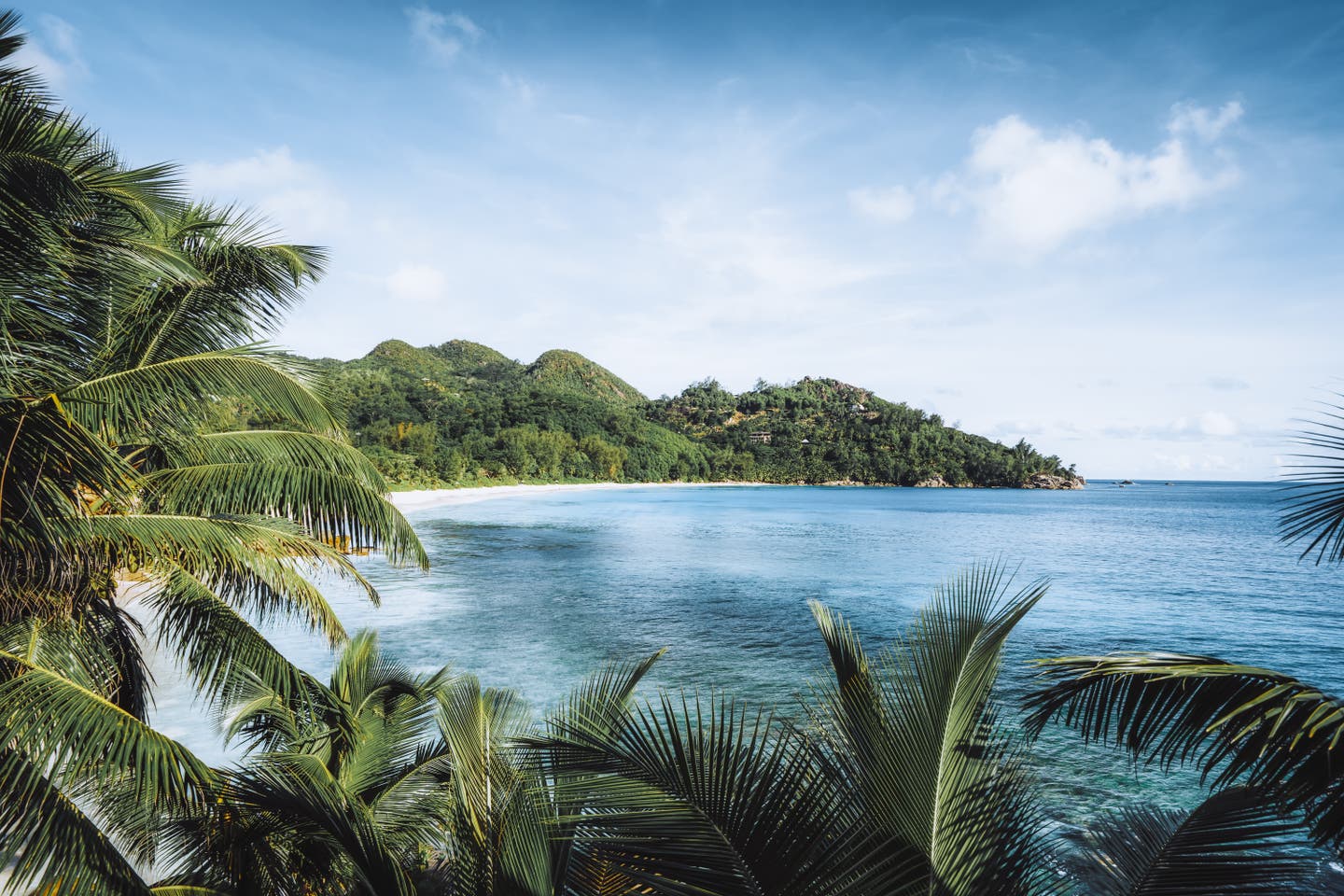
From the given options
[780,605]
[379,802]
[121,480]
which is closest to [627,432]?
[780,605]

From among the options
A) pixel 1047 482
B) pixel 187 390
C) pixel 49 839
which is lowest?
pixel 49 839

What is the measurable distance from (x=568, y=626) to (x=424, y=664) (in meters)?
5.02

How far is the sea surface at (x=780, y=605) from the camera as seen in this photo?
1328cm

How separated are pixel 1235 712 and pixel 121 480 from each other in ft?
15.8

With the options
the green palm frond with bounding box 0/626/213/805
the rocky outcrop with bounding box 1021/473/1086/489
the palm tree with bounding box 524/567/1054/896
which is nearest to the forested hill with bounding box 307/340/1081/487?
the rocky outcrop with bounding box 1021/473/1086/489

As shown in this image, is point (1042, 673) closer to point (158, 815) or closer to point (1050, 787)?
point (158, 815)

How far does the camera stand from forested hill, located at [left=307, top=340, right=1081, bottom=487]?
80375 mm

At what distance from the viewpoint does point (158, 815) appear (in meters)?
4.39

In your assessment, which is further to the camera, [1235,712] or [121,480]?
[121,480]

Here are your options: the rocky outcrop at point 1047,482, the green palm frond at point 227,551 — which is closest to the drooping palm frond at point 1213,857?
the green palm frond at point 227,551

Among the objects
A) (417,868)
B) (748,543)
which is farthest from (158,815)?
(748,543)

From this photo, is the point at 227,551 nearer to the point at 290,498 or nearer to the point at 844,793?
the point at 290,498

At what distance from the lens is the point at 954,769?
9.42 ft

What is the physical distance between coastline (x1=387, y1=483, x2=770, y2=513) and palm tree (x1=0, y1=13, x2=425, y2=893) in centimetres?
2919
